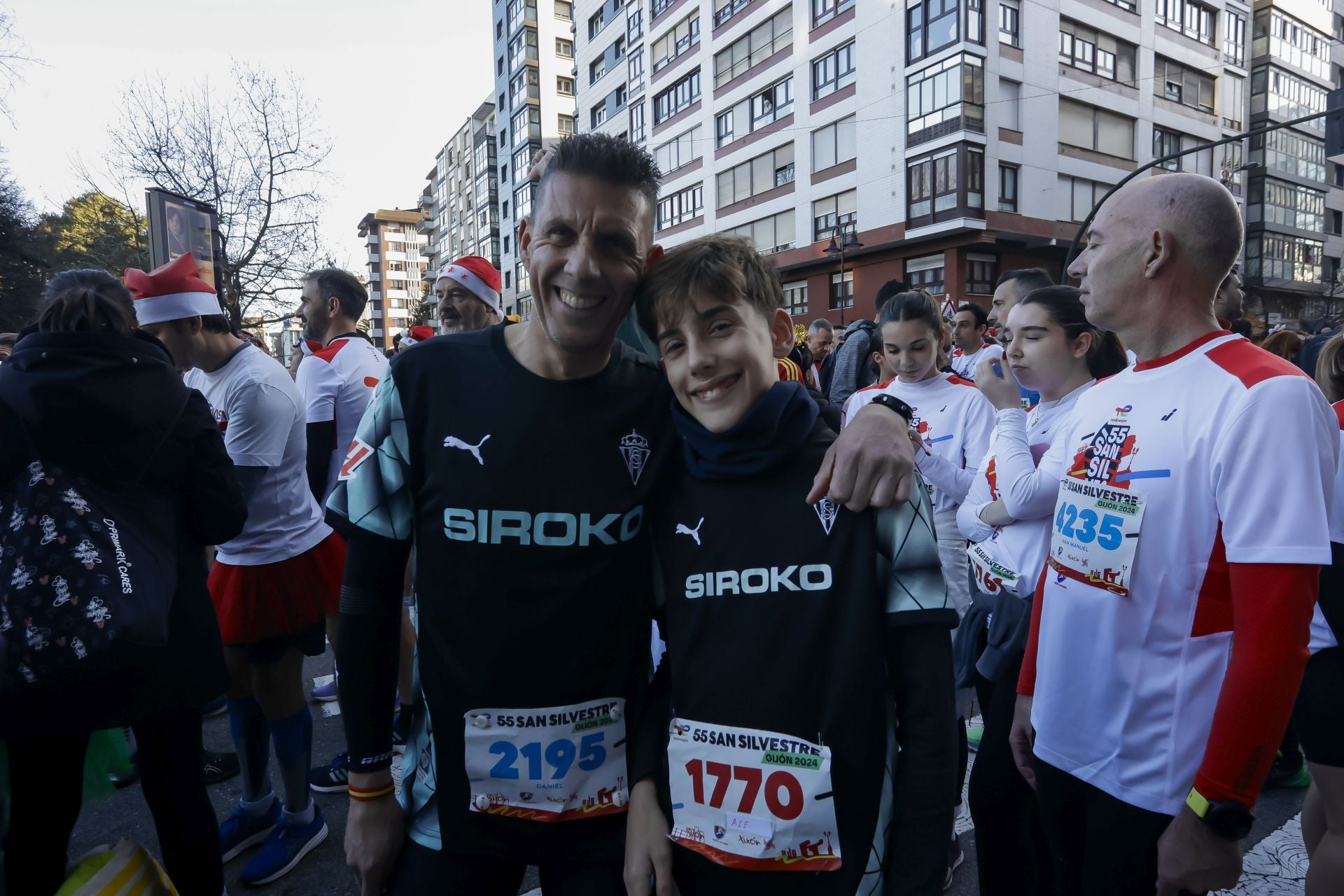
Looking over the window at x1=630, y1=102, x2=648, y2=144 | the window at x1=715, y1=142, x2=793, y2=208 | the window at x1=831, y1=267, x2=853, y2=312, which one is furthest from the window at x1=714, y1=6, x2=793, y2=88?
the window at x1=831, y1=267, x2=853, y2=312

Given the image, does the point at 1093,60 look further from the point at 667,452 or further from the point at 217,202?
the point at 667,452

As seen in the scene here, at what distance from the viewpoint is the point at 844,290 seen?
3066 centimetres

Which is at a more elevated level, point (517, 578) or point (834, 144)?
point (834, 144)

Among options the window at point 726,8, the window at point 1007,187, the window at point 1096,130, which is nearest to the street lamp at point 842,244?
the window at point 1007,187

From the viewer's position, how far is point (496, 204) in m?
57.2

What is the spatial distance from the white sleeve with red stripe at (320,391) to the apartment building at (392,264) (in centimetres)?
11104

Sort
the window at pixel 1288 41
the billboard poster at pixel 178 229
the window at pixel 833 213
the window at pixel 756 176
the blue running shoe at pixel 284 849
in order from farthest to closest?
the window at pixel 1288 41, the window at pixel 756 176, the window at pixel 833 213, the billboard poster at pixel 178 229, the blue running shoe at pixel 284 849

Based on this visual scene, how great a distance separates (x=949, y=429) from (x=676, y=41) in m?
39.4

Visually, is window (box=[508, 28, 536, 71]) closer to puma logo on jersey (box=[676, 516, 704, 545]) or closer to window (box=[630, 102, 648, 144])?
window (box=[630, 102, 648, 144])

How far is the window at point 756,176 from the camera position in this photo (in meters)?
32.1

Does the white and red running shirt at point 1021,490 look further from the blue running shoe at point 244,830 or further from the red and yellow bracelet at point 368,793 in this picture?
the blue running shoe at point 244,830

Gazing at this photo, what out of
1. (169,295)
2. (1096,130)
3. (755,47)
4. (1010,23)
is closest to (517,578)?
(169,295)

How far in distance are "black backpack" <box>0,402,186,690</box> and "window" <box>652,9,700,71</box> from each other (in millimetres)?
39074

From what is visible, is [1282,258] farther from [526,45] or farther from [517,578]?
[517,578]
